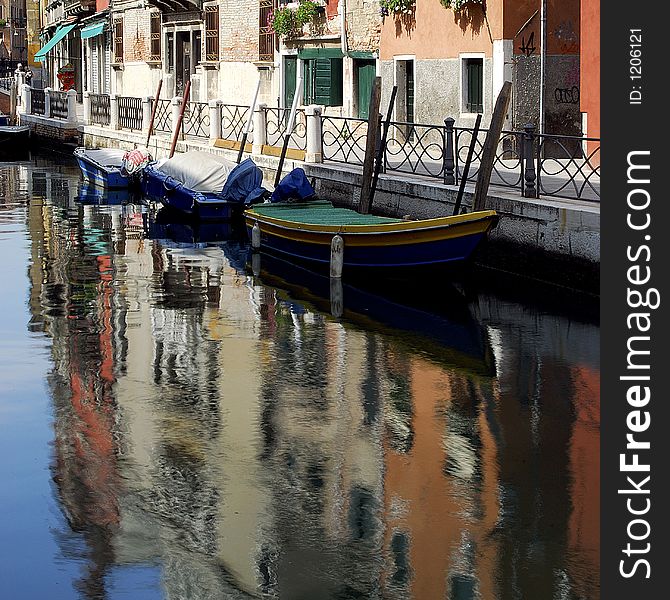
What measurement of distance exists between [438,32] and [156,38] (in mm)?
16375

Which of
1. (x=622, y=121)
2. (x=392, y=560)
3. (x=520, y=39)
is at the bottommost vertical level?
(x=392, y=560)

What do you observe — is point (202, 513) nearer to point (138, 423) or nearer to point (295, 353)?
point (138, 423)

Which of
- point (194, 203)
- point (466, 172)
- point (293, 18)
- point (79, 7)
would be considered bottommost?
point (194, 203)

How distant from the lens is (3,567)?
6.39m

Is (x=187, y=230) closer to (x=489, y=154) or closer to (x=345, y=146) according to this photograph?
(x=345, y=146)

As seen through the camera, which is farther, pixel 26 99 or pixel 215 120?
pixel 26 99

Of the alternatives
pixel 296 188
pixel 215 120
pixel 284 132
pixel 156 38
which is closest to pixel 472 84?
pixel 284 132

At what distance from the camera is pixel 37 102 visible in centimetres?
3847

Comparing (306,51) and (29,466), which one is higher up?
(306,51)

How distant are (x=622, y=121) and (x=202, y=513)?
374cm

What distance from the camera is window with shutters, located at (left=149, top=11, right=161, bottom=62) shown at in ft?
118

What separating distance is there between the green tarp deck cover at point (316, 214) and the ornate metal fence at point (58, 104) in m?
19.1

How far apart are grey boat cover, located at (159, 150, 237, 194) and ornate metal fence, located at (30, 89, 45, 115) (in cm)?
1751

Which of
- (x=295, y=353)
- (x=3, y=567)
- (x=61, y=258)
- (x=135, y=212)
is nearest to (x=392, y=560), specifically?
(x=3, y=567)
